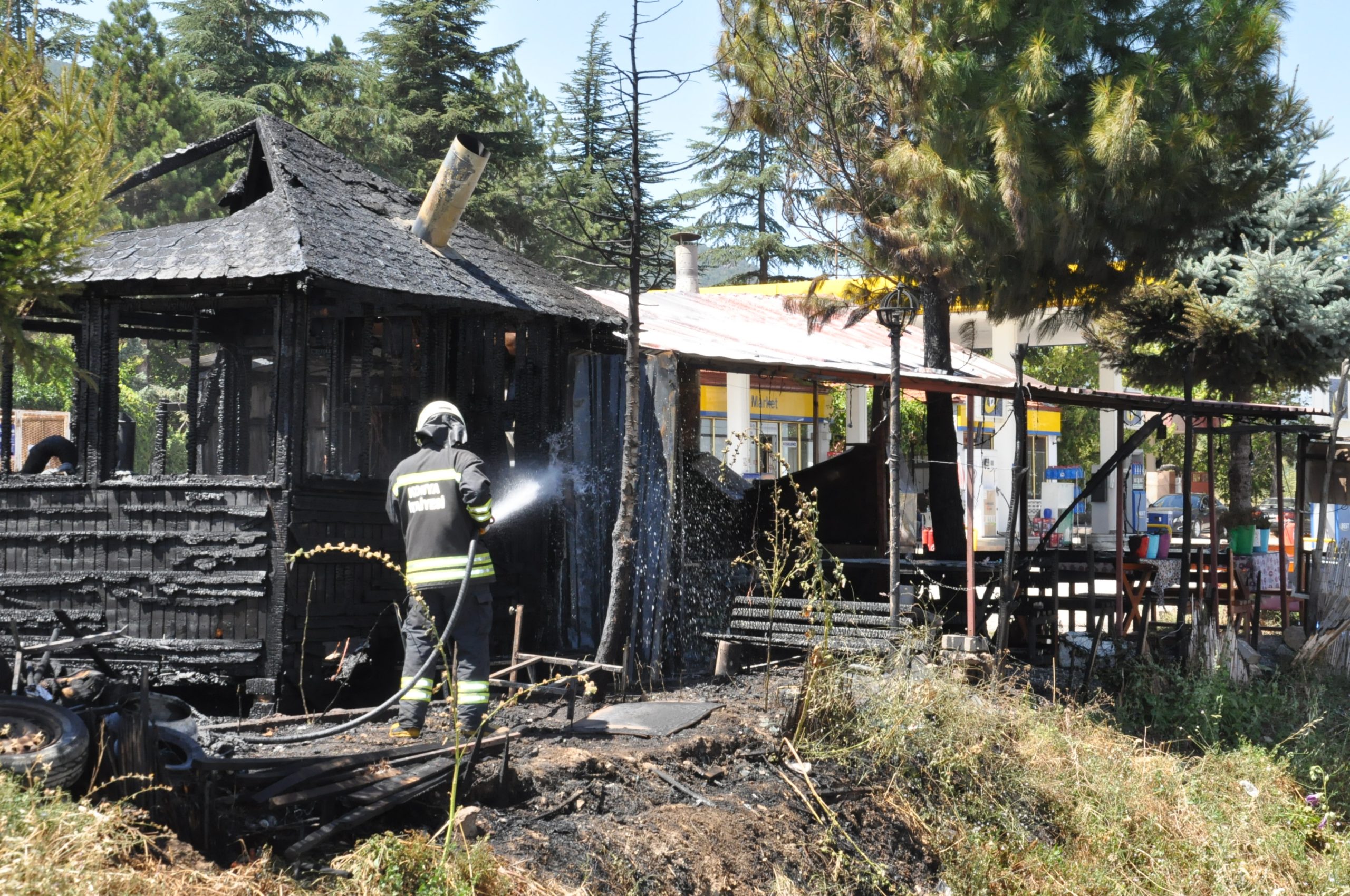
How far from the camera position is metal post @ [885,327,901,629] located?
31.4 feet

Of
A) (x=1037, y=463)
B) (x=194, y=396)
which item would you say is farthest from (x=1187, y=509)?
(x=1037, y=463)

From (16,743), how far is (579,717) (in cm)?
370

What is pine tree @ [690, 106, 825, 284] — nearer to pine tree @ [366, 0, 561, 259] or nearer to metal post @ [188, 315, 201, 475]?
pine tree @ [366, 0, 561, 259]

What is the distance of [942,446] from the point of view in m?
14.5

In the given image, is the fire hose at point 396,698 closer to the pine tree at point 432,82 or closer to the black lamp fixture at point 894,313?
the black lamp fixture at point 894,313

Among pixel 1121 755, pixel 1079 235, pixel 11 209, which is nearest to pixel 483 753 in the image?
pixel 11 209

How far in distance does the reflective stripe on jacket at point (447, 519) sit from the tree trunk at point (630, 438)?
1.83m

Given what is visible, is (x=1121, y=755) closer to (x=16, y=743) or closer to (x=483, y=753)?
(x=483, y=753)

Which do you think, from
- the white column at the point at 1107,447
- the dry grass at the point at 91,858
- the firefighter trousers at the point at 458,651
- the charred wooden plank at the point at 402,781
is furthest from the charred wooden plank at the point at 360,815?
the white column at the point at 1107,447

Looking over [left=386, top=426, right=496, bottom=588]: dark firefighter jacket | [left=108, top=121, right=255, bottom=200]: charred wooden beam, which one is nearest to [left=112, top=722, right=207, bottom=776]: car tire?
[left=386, top=426, right=496, bottom=588]: dark firefighter jacket

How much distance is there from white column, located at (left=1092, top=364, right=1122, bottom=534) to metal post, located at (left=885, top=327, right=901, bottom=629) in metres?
21.2

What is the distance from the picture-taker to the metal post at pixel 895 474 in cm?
956

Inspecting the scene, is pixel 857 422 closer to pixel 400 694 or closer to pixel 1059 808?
pixel 1059 808

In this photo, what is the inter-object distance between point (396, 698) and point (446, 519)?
1211 millimetres
